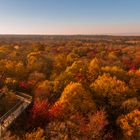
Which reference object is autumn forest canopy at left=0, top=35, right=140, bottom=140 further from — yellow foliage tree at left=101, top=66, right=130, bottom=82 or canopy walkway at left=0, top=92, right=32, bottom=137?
canopy walkway at left=0, top=92, right=32, bottom=137

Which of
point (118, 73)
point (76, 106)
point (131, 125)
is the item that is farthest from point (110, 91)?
point (118, 73)

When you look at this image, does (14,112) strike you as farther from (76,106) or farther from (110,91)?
(110,91)

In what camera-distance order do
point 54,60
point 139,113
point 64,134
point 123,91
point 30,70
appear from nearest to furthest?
point 64,134
point 139,113
point 123,91
point 30,70
point 54,60

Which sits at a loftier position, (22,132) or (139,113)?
(139,113)

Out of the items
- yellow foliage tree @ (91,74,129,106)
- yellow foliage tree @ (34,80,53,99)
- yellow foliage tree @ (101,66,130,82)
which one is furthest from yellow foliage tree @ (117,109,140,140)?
yellow foliage tree @ (101,66,130,82)

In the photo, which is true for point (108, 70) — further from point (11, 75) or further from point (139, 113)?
point (11, 75)

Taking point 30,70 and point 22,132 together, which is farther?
point 30,70

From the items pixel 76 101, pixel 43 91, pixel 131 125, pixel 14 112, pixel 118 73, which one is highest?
pixel 118 73

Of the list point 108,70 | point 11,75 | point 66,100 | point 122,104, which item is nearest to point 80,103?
point 66,100
